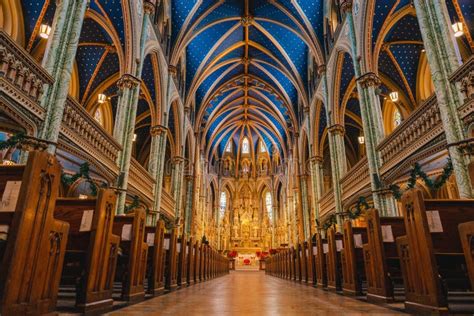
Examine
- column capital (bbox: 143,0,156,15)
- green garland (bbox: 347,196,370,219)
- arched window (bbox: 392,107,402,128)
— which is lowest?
green garland (bbox: 347,196,370,219)

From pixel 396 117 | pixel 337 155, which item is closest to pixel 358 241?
pixel 337 155

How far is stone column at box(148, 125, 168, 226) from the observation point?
14.3 m

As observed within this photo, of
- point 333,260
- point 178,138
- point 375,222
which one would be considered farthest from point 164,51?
point 375,222

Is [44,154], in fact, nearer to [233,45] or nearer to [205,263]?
[205,263]

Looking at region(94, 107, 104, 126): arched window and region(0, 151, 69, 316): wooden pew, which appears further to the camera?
region(94, 107, 104, 126): arched window

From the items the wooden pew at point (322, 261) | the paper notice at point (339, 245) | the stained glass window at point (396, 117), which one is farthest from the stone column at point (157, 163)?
the stained glass window at point (396, 117)

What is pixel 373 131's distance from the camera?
10727mm

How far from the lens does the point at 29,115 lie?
6.16 m

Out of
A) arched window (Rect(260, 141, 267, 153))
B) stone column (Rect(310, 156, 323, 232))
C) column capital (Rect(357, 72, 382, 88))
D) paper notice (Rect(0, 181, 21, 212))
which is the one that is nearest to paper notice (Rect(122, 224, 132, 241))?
paper notice (Rect(0, 181, 21, 212))

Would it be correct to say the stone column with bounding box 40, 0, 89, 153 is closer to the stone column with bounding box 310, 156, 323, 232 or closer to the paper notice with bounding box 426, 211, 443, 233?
the paper notice with bounding box 426, 211, 443, 233

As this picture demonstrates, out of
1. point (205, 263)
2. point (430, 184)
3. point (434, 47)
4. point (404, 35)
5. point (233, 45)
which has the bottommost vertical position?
point (205, 263)

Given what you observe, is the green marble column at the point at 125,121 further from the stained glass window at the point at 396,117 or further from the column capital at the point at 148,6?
the stained glass window at the point at 396,117

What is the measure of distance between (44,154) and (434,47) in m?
8.01

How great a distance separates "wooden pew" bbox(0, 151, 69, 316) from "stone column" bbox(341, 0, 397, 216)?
9397 millimetres
